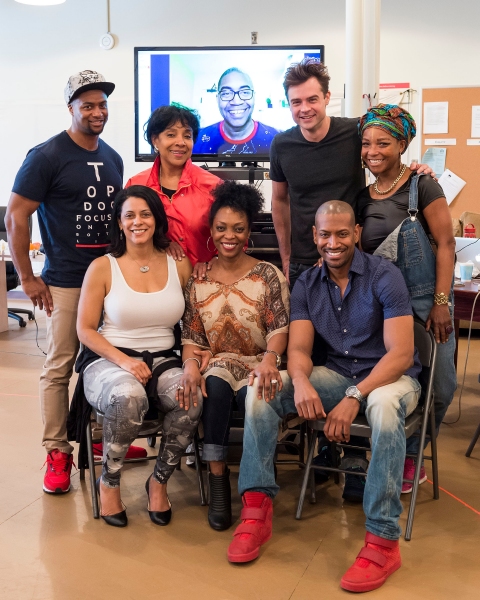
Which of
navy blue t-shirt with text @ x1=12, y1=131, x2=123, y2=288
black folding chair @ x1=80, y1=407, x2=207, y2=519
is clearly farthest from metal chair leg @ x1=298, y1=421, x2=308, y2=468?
navy blue t-shirt with text @ x1=12, y1=131, x2=123, y2=288

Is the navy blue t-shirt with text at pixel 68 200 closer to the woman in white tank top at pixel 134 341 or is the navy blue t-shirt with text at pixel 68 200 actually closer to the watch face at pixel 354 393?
the woman in white tank top at pixel 134 341

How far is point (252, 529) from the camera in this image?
7.63 ft

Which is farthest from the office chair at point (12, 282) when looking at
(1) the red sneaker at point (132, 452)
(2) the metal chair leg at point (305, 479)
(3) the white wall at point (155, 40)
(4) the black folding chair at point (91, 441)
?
(2) the metal chair leg at point (305, 479)

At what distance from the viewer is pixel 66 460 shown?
9.45 ft

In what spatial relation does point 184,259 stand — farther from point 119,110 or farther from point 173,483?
point 119,110

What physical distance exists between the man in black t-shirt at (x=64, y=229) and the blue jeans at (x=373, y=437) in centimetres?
88

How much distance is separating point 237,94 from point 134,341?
6.29ft

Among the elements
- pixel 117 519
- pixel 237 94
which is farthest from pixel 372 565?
pixel 237 94

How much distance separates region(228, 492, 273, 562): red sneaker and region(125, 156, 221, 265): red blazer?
102 centimetres

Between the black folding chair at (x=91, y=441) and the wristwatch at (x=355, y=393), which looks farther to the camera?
the black folding chair at (x=91, y=441)

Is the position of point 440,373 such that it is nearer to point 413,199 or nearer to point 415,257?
point 415,257

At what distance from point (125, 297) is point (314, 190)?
0.88 metres

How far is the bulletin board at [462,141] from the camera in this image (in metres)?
6.33

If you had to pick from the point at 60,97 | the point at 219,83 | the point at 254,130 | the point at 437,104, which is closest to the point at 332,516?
the point at 254,130
